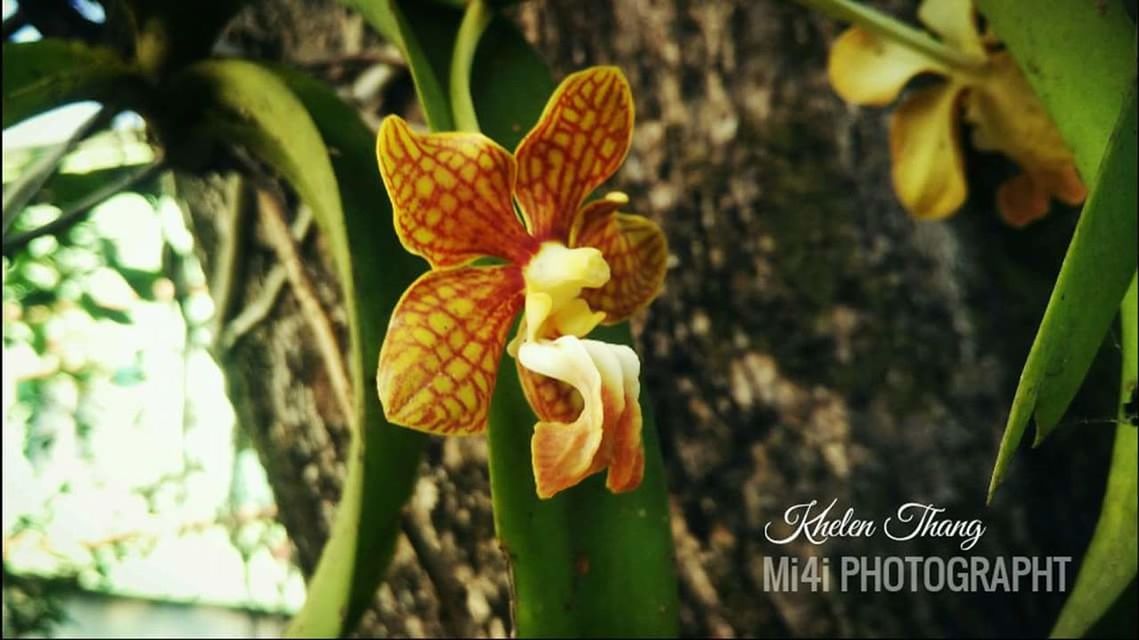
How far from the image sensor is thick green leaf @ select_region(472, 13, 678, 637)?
436 millimetres

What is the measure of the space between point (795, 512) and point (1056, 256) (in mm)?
277

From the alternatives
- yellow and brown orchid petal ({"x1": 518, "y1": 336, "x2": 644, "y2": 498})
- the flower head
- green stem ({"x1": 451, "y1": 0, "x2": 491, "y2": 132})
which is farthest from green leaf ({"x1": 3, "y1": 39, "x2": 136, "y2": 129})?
the flower head

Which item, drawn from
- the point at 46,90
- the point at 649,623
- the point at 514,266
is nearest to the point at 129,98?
the point at 46,90

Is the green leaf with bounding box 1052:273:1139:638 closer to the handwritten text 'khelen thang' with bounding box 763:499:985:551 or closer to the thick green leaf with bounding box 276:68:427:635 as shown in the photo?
the handwritten text 'khelen thang' with bounding box 763:499:985:551

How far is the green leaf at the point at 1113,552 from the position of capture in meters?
0.47

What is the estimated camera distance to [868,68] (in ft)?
2.12

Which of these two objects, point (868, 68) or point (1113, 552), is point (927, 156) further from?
point (1113, 552)

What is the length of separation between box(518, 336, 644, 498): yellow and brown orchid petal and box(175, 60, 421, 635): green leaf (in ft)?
0.37

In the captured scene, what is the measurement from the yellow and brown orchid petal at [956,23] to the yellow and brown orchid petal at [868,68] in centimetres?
2

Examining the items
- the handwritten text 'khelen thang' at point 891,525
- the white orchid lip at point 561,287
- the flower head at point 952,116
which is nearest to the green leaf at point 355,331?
the white orchid lip at point 561,287

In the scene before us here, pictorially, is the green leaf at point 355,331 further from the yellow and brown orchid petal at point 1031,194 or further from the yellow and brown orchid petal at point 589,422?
the yellow and brown orchid petal at point 1031,194

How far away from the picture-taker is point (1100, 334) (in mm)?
300

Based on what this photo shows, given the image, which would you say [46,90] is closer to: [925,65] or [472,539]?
[472,539]

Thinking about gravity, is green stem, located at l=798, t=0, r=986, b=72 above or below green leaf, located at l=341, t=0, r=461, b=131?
below
